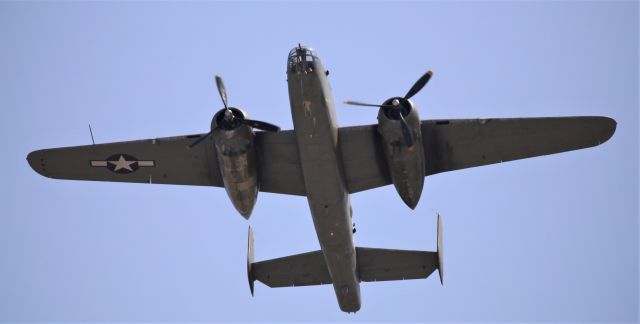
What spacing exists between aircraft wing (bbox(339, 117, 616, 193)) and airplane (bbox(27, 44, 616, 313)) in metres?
0.03

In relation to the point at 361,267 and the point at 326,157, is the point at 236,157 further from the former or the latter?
the point at 361,267

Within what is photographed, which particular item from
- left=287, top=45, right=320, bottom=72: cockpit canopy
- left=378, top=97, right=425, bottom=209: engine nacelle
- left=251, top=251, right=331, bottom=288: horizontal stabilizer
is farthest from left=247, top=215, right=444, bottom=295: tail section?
left=287, top=45, right=320, bottom=72: cockpit canopy

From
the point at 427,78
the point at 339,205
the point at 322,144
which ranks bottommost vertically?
the point at 339,205

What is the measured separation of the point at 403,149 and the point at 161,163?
25.6ft

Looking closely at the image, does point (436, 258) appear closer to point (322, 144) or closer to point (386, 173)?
point (386, 173)

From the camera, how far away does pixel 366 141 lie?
22688 mm

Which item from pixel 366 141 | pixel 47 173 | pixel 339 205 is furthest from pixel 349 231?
pixel 47 173

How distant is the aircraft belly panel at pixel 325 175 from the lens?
66.3 ft

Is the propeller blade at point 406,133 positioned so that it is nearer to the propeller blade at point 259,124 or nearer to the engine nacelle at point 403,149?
the engine nacelle at point 403,149

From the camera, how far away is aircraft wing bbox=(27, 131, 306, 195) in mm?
23609

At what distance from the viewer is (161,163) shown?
24.3 meters

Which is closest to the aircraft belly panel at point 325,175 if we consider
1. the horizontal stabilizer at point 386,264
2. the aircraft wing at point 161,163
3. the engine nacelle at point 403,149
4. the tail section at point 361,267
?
the horizontal stabilizer at point 386,264

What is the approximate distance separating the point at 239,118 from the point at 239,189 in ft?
6.59

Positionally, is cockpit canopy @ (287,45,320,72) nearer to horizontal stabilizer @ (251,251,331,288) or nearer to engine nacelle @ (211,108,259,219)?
engine nacelle @ (211,108,259,219)
